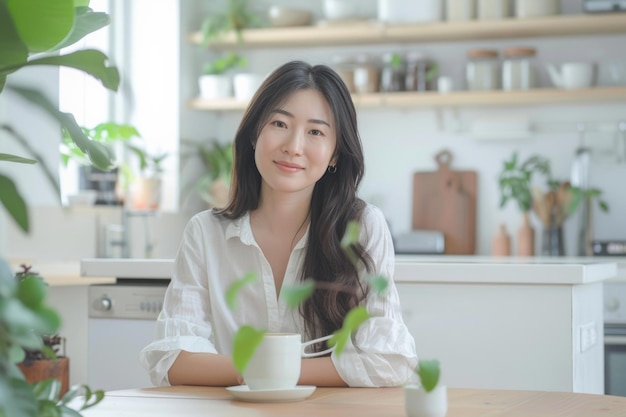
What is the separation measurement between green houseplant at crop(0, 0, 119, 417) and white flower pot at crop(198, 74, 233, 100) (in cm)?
448

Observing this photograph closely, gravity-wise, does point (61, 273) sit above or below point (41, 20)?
below

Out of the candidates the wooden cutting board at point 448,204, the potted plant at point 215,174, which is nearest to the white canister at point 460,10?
the wooden cutting board at point 448,204

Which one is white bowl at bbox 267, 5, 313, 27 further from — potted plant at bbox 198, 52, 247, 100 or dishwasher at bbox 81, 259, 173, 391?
dishwasher at bbox 81, 259, 173, 391

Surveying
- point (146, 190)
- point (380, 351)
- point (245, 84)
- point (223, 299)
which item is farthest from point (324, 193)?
point (245, 84)

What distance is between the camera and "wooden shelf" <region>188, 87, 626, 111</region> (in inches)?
185

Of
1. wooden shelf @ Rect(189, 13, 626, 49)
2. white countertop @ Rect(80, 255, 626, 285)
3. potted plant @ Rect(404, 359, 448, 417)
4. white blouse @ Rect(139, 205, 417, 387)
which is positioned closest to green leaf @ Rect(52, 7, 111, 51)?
potted plant @ Rect(404, 359, 448, 417)

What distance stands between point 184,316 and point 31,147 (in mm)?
1261

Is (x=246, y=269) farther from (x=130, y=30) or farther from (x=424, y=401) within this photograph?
(x=130, y=30)

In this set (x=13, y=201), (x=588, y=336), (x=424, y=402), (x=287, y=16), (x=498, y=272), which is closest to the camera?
(x=13, y=201)

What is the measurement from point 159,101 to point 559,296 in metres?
3.36

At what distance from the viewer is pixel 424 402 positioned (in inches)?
45.8

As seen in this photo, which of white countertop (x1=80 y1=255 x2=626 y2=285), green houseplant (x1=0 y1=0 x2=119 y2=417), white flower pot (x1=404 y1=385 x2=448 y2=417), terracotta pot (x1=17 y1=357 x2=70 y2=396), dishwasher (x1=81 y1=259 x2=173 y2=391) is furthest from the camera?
dishwasher (x1=81 y1=259 x2=173 y2=391)

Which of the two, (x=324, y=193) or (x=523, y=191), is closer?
(x=324, y=193)

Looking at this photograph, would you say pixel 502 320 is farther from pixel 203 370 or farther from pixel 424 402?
pixel 424 402
